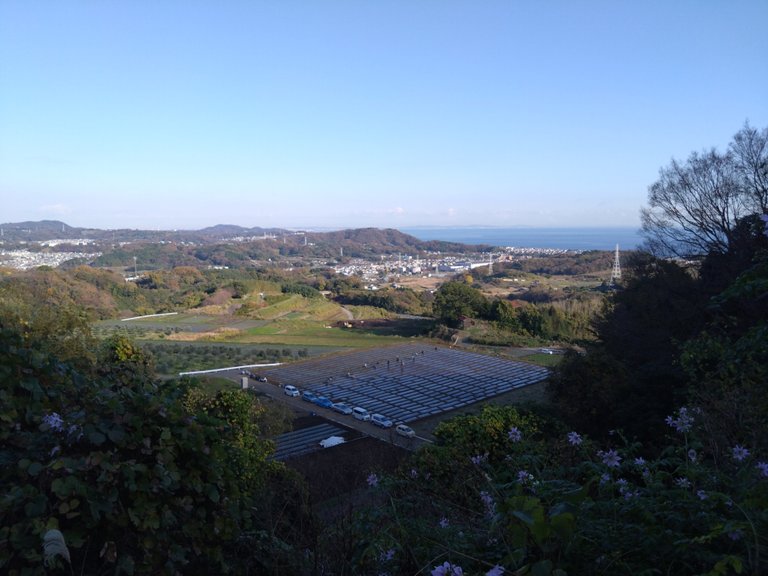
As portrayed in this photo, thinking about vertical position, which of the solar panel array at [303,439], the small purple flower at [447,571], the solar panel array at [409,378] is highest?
the small purple flower at [447,571]

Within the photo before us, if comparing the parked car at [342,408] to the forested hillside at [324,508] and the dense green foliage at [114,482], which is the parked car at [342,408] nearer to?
the forested hillside at [324,508]

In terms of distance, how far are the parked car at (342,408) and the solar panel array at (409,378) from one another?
487mm

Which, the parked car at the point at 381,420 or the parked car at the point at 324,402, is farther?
the parked car at the point at 324,402

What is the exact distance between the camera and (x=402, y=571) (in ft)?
6.10

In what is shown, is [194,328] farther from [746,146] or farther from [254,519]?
[254,519]

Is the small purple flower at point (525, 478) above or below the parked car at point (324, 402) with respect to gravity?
above

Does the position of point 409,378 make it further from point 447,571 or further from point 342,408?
point 447,571

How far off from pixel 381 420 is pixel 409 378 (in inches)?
226

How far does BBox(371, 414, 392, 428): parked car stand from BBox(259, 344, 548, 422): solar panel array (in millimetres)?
379

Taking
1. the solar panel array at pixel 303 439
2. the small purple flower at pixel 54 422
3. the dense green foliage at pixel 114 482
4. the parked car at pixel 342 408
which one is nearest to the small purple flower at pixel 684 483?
the dense green foliage at pixel 114 482

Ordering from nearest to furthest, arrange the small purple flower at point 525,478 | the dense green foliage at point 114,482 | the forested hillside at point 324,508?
the forested hillside at point 324,508, the dense green foliage at point 114,482, the small purple flower at point 525,478

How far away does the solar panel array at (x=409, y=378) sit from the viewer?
1576 cm

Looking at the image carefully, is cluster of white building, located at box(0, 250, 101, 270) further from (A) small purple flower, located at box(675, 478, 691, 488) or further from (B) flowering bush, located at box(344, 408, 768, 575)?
(A) small purple flower, located at box(675, 478, 691, 488)

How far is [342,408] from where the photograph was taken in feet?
49.0
